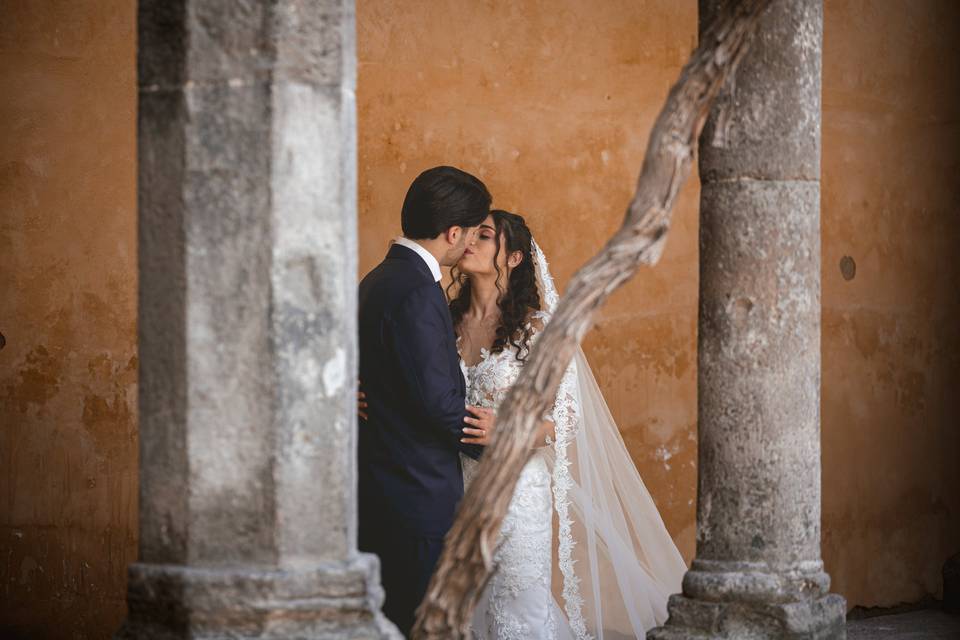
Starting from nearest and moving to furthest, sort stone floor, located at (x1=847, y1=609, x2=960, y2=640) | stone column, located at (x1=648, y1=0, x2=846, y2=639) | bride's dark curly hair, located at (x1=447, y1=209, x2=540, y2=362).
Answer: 1. stone column, located at (x1=648, y1=0, x2=846, y2=639)
2. bride's dark curly hair, located at (x1=447, y1=209, x2=540, y2=362)
3. stone floor, located at (x1=847, y1=609, x2=960, y2=640)

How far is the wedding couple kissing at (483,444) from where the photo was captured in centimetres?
467

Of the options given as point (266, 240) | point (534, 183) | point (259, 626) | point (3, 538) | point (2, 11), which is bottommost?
point (3, 538)

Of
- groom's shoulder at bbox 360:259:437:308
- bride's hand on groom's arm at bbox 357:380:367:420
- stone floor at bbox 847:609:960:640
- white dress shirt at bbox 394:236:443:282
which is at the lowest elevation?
stone floor at bbox 847:609:960:640

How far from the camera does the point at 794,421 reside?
4.57 m

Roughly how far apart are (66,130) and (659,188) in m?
3.76

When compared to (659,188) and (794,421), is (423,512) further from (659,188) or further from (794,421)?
(659,188)

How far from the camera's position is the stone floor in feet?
20.7

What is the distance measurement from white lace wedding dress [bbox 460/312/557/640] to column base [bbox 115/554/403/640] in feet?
8.49

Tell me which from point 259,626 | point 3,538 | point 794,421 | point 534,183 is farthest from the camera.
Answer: point 534,183

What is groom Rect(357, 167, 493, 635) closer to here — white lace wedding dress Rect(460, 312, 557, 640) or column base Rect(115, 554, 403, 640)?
white lace wedding dress Rect(460, 312, 557, 640)

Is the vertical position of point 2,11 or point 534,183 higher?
point 2,11

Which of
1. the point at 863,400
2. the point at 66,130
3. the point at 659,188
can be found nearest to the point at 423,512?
the point at 659,188

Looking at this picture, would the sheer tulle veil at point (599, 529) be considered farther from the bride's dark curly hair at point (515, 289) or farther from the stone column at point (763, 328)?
the stone column at point (763, 328)

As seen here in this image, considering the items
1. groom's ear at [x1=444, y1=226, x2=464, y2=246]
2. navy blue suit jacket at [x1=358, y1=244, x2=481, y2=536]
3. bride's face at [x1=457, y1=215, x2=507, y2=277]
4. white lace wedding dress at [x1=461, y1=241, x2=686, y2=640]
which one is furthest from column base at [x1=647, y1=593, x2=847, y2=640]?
bride's face at [x1=457, y1=215, x2=507, y2=277]
